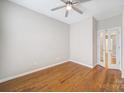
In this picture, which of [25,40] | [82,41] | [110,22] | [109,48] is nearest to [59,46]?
[82,41]

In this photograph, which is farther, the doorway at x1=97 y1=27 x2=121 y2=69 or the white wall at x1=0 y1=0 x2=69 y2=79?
the doorway at x1=97 y1=27 x2=121 y2=69

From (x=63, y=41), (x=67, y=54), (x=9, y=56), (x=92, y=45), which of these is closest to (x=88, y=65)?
(x=92, y=45)

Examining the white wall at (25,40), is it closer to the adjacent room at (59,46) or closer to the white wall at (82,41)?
the adjacent room at (59,46)

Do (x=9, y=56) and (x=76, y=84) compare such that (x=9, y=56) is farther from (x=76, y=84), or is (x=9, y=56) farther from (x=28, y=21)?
(x=76, y=84)

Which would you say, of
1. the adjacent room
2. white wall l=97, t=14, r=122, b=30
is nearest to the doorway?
the adjacent room

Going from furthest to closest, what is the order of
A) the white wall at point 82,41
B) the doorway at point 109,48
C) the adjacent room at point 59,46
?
the white wall at point 82,41, the doorway at point 109,48, the adjacent room at point 59,46

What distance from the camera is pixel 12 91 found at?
2178mm

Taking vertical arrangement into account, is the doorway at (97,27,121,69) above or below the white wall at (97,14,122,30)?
below

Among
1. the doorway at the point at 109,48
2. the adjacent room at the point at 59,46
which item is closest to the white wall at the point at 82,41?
the adjacent room at the point at 59,46

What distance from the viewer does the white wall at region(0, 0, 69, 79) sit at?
269 centimetres

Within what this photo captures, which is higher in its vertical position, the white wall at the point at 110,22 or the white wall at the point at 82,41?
the white wall at the point at 110,22

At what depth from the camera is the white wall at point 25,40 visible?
2693 millimetres

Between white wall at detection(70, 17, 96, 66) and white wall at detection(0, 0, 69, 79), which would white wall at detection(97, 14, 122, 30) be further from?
white wall at detection(0, 0, 69, 79)

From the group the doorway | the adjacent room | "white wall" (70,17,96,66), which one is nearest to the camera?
the adjacent room
